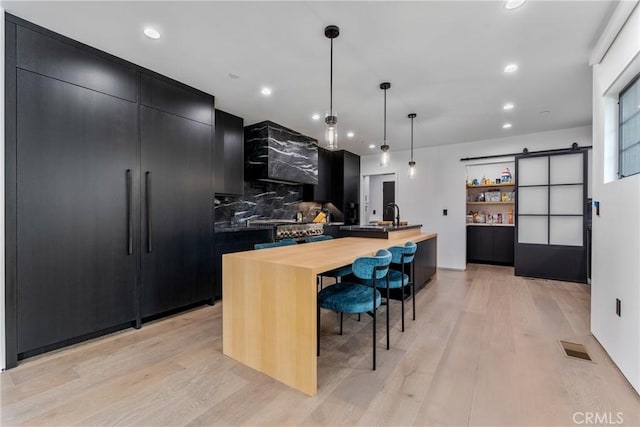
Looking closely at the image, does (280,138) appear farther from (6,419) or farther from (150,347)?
(6,419)

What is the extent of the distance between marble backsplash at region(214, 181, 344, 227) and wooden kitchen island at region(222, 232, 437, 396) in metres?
2.49

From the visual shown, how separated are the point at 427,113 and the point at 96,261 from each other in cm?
426

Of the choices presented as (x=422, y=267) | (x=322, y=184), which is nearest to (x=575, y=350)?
(x=422, y=267)

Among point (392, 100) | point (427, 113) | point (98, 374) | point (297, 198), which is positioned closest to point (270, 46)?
point (392, 100)

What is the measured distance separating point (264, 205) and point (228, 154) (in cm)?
135

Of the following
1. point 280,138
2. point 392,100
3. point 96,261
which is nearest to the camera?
point 96,261

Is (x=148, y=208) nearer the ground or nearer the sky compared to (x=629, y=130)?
nearer the ground

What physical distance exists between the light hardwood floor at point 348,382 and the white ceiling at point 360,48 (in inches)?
100

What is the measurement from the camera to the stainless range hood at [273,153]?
445cm

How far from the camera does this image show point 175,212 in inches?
122

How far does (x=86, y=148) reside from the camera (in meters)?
2.44

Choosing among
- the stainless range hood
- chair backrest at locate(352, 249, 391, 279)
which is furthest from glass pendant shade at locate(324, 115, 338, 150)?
the stainless range hood

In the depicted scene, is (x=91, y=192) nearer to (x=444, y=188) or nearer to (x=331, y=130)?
(x=331, y=130)

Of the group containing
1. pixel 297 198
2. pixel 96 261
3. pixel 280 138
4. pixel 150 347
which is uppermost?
pixel 280 138
